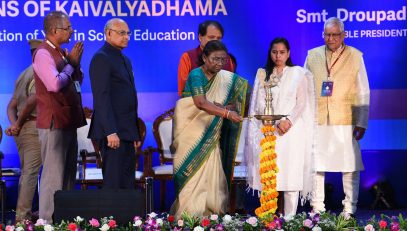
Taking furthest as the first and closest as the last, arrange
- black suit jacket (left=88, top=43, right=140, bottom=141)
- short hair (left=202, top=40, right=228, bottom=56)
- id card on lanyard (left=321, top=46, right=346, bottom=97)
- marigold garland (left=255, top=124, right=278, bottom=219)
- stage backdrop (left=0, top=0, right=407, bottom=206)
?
stage backdrop (left=0, top=0, right=407, bottom=206) → id card on lanyard (left=321, top=46, right=346, bottom=97) → short hair (left=202, top=40, right=228, bottom=56) → black suit jacket (left=88, top=43, right=140, bottom=141) → marigold garland (left=255, top=124, right=278, bottom=219)

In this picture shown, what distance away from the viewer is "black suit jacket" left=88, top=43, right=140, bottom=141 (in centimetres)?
565

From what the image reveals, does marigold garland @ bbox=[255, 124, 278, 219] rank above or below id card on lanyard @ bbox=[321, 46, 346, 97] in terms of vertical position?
below

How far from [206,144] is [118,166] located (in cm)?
78

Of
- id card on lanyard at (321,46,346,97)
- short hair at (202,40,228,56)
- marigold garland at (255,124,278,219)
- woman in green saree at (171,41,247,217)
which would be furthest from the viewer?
id card on lanyard at (321,46,346,97)

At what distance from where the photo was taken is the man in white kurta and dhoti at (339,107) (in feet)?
22.3

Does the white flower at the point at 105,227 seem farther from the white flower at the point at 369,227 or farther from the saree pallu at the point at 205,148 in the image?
the saree pallu at the point at 205,148

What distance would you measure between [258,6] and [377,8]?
121cm

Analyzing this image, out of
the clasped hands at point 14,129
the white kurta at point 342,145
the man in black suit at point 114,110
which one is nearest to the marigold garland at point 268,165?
the man in black suit at point 114,110

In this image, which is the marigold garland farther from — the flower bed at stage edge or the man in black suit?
the man in black suit

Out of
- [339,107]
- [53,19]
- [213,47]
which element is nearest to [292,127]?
[339,107]

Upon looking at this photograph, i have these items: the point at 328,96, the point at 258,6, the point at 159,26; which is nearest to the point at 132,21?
the point at 159,26

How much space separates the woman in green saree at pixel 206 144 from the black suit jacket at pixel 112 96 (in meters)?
0.51

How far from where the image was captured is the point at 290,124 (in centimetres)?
609

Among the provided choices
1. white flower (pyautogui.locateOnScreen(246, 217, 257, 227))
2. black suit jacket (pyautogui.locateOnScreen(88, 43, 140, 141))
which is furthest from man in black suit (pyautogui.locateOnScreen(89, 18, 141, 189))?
white flower (pyautogui.locateOnScreen(246, 217, 257, 227))
